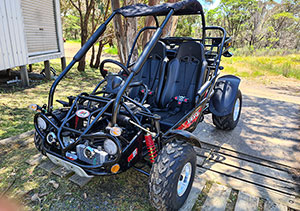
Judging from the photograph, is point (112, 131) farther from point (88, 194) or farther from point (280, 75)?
point (280, 75)

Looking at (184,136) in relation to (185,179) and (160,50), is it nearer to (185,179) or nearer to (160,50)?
(185,179)

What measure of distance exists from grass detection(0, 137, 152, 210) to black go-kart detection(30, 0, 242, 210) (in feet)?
0.97

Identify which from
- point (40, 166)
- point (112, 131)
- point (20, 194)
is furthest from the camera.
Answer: point (40, 166)

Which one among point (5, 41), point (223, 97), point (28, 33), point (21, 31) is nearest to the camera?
point (223, 97)

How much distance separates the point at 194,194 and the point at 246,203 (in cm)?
55

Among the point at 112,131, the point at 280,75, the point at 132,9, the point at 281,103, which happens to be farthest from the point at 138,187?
the point at 280,75

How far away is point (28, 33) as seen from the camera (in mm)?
7055

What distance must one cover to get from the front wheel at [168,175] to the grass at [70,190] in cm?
36

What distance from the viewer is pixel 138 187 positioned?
2.71 m

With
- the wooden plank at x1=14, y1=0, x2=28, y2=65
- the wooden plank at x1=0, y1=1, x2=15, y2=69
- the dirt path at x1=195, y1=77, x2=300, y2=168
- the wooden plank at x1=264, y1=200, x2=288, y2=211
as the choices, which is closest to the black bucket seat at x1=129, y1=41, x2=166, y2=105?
the dirt path at x1=195, y1=77, x2=300, y2=168

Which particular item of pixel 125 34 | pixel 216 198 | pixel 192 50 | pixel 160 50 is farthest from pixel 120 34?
pixel 216 198

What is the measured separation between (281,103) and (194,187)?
4.56 meters

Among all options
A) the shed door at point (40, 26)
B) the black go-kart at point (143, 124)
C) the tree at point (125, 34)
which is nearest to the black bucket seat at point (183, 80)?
the black go-kart at point (143, 124)

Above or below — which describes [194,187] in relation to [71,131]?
below
